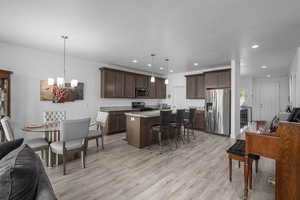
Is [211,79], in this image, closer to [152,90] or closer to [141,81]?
[152,90]

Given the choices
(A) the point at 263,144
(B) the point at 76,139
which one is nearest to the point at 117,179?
(B) the point at 76,139

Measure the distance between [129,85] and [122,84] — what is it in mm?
361

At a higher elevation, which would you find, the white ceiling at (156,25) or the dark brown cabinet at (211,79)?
the white ceiling at (156,25)

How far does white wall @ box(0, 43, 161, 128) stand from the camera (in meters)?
3.75

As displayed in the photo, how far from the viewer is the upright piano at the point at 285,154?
1.61 m

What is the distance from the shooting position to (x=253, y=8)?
6.88ft

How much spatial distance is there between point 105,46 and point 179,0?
2405 millimetres

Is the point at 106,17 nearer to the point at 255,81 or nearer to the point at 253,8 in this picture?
the point at 253,8

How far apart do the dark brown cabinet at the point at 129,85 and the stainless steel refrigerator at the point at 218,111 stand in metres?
3.11

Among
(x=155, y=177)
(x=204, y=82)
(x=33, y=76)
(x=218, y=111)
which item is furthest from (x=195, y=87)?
(x=33, y=76)

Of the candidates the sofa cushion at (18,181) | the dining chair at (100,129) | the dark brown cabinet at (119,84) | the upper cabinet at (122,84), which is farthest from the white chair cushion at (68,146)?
the dark brown cabinet at (119,84)

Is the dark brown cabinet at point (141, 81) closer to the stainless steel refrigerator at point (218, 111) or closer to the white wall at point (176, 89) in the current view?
the white wall at point (176, 89)

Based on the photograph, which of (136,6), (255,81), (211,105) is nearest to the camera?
(136,6)

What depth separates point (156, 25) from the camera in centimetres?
266
